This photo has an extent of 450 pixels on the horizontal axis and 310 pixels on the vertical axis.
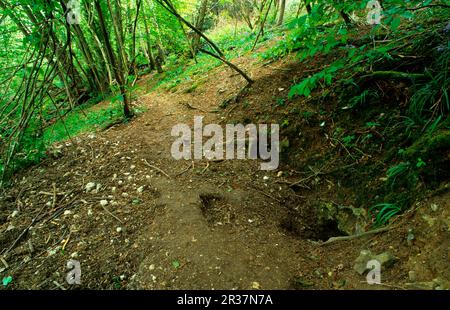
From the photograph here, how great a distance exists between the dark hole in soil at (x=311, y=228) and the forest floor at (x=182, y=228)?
1cm

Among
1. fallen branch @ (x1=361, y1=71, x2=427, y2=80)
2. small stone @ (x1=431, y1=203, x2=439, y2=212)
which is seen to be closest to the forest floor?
small stone @ (x1=431, y1=203, x2=439, y2=212)

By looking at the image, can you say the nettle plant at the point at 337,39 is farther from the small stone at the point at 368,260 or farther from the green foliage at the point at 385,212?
the small stone at the point at 368,260

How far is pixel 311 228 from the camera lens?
117 inches

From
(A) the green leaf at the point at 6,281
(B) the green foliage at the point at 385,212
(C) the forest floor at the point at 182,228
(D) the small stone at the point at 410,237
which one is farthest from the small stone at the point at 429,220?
(A) the green leaf at the point at 6,281

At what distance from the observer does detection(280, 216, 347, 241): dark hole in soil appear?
2900 millimetres

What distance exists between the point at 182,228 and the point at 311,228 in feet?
4.42

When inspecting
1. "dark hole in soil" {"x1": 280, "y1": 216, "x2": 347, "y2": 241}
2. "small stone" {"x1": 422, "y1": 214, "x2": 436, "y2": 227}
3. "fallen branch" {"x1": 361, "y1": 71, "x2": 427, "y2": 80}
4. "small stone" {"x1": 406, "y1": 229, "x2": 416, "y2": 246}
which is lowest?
"dark hole in soil" {"x1": 280, "y1": 216, "x2": 347, "y2": 241}

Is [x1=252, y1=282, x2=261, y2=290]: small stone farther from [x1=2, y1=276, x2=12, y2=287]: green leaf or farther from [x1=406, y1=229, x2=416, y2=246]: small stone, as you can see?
[x1=2, y1=276, x2=12, y2=287]: green leaf

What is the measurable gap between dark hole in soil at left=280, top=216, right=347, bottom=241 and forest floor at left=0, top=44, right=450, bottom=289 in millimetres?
14

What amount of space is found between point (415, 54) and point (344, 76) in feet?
2.66

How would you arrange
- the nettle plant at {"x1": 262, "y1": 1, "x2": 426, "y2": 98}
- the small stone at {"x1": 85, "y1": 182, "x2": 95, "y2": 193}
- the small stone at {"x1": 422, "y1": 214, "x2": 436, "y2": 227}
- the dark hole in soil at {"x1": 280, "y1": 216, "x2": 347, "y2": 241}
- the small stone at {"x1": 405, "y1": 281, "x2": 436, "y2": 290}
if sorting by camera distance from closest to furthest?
the small stone at {"x1": 405, "y1": 281, "x2": 436, "y2": 290}
the small stone at {"x1": 422, "y1": 214, "x2": 436, "y2": 227}
the nettle plant at {"x1": 262, "y1": 1, "x2": 426, "y2": 98}
the dark hole in soil at {"x1": 280, "y1": 216, "x2": 347, "y2": 241}
the small stone at {"x1": 85, "y1": 182, "x2": 95, "y2": 193}

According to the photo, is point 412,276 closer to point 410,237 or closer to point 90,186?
point 410,237

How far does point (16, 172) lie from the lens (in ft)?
13.0

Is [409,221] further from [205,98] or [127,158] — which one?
[205,98]
